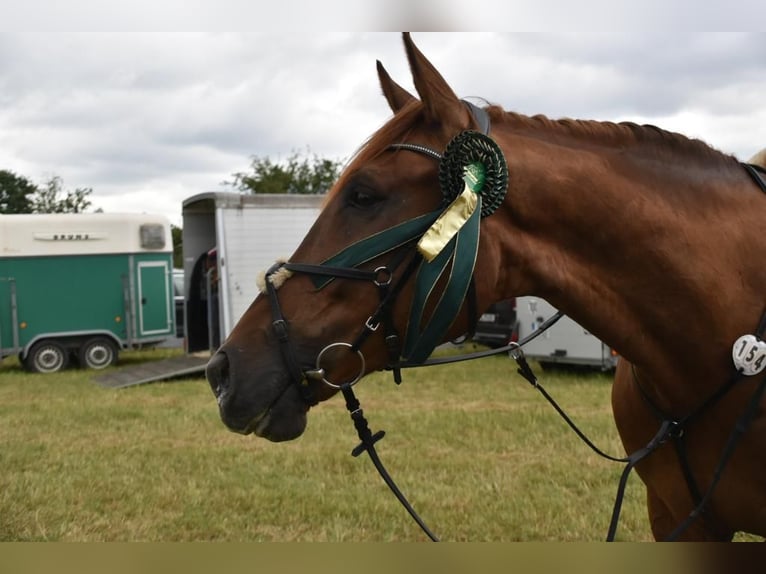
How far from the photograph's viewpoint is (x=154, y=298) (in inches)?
603

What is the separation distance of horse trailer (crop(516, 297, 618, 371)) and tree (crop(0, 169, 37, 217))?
17714 mm

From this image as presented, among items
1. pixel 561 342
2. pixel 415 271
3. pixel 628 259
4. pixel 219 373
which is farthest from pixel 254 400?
pixel 561 342

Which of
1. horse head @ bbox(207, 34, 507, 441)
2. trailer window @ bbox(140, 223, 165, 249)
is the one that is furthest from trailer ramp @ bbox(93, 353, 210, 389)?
horse head @ bbox(207, 34, 507, 441)

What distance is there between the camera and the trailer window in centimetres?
1511

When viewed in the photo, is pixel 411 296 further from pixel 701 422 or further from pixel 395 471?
pixel 395 471

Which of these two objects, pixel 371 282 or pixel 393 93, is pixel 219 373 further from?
pixel 393 93

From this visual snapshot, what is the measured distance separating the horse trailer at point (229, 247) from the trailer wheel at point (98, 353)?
2.05 m

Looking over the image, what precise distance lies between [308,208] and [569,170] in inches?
450

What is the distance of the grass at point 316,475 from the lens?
484cm

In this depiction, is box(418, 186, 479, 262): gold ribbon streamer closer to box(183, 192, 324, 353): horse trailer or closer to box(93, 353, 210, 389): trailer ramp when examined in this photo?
box(183, 192, 324, 353): horse trailer

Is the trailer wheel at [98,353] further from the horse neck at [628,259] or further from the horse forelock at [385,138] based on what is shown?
the horse neck at [628,259]

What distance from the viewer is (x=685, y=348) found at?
2088mm

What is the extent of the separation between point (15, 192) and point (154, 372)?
1486 centimetres

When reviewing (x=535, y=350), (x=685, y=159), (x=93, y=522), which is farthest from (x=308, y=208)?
(x=685, y=159)
